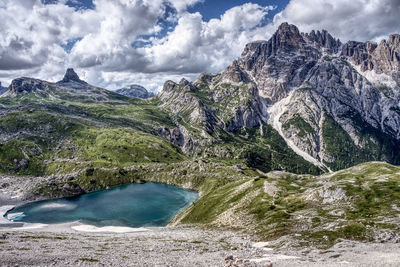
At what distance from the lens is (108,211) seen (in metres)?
165

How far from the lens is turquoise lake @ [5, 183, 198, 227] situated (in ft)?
487

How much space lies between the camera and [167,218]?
152m

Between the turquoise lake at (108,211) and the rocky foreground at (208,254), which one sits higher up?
the rocky foreground at (208,254)

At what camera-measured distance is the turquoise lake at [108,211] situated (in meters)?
148

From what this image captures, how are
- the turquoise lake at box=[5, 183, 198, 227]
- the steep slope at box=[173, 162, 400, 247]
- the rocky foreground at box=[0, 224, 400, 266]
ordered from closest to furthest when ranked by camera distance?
the rocky foreground at box=[0, 224, 400, 266] → the steep slope at box=[173, 162, 400, 247] → the turquoise lake at box=[5, 183, 198, 227]

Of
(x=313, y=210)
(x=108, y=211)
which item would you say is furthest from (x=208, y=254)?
(x=108, y=211)

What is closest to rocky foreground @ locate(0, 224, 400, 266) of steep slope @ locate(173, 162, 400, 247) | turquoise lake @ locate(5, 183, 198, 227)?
steep slope @ locate(173, 162, 400, 247)

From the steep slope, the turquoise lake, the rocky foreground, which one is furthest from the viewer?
the turquoise lake

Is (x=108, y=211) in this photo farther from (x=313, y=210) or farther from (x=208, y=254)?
(x=313, y=210)

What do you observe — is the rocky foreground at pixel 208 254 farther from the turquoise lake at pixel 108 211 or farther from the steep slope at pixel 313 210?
the turquoise lake at pixel 108 211

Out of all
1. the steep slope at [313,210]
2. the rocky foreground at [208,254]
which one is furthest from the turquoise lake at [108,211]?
the rocky foreground at [208,254]

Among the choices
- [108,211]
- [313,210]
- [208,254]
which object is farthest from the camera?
[108,211]

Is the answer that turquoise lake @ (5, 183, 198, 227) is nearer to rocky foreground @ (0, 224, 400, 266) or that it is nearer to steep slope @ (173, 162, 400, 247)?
steep slope @ (173, 162, 400, 247)

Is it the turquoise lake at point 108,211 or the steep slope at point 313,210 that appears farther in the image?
the turquoise lake at point 108,211
